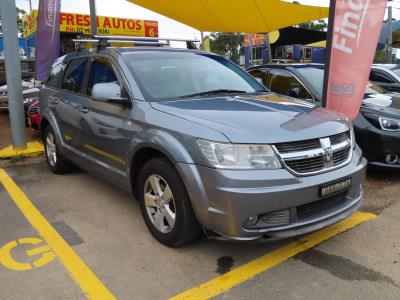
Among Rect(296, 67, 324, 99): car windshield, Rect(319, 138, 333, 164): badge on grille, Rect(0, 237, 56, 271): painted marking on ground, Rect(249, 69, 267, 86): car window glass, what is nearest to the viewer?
Rect(319, 138, 333, 164): badge on grille

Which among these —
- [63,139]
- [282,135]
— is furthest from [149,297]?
[63,139]

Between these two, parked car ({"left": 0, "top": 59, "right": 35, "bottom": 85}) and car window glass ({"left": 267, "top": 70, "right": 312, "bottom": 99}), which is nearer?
car window glass ({"left": 267, "top": 70, "right": 312, "bottom": 99})

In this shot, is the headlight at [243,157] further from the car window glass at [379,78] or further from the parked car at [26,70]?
the parked car at [26,70]

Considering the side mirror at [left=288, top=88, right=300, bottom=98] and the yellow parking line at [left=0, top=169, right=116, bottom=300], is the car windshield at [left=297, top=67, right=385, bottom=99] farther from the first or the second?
the yellow parking line at [left=0, top=169, right=116, bottom=300]

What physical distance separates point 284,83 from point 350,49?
1307 mm

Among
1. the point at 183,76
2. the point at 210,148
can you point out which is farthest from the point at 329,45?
the point at 210,148

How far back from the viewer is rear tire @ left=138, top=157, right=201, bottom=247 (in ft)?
10.9

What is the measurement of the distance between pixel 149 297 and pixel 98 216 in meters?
1.68

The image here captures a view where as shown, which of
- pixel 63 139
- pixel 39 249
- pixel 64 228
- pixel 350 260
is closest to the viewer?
pixel 350 260

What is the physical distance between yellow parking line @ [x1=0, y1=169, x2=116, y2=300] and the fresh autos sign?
17.6m

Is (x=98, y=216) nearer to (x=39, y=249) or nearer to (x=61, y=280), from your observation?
(x=39, y=249)

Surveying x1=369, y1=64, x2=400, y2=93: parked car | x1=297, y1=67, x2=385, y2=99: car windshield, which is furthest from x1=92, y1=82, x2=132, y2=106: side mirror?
x1=369, y1=64, x2=400, y2=93: parked car

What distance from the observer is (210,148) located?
306cm

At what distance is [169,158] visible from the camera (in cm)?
333
